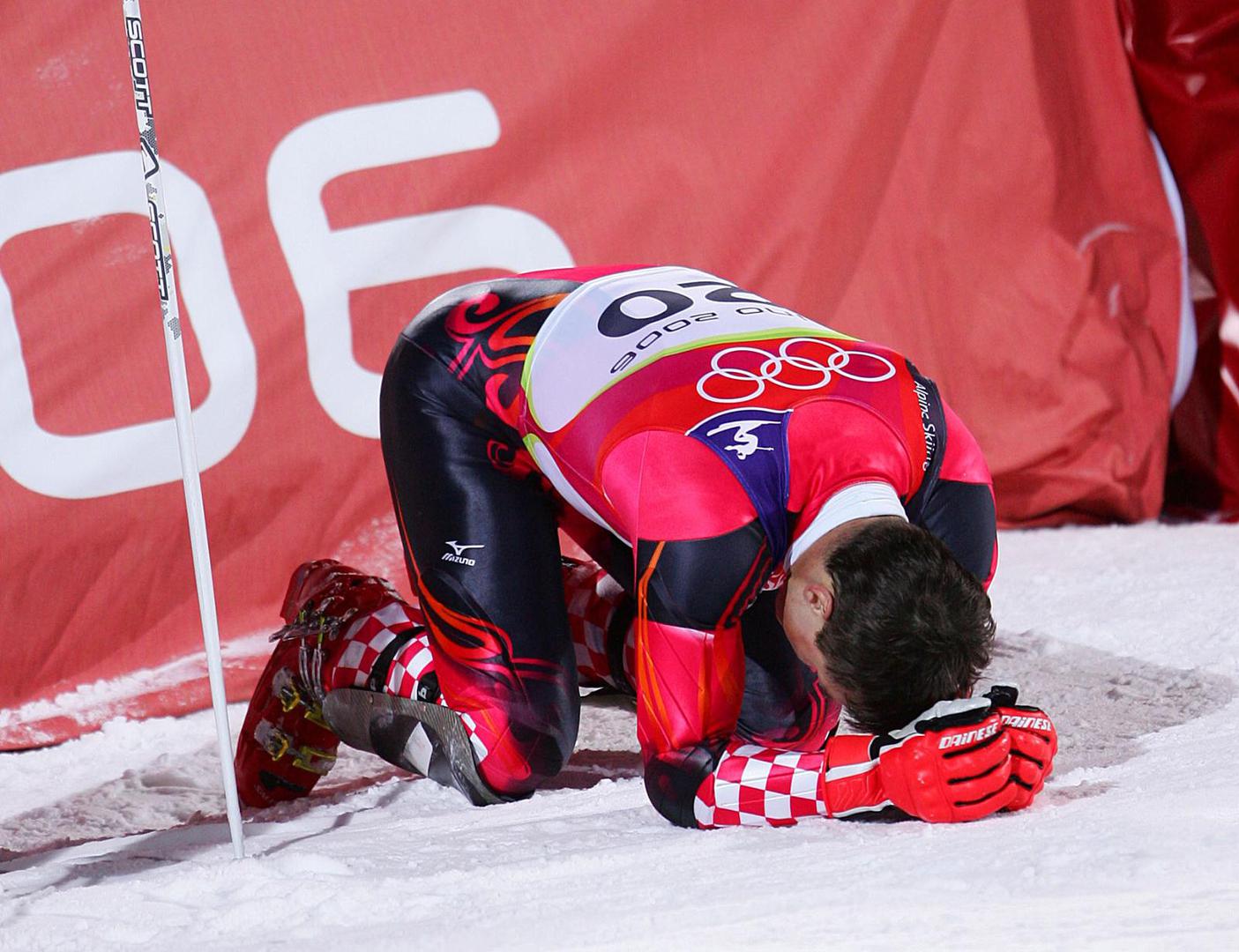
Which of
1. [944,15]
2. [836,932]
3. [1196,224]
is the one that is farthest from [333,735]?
[1196,224]

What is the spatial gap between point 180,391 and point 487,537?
511mm

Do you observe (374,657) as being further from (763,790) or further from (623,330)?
(763,790)

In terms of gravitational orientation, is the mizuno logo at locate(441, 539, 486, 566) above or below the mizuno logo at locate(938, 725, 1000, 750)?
above

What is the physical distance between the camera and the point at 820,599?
1468 mm

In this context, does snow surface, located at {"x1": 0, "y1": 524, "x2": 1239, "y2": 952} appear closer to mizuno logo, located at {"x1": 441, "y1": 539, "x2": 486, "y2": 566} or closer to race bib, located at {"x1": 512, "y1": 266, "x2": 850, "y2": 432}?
mizuno logo, located at {"x1": 441, "y1": 539, "x2": 486, "y2": 566}

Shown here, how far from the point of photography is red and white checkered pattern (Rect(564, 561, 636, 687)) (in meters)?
2.07

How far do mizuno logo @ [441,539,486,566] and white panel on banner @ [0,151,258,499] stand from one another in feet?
3.27

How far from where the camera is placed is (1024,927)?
3.63 ft

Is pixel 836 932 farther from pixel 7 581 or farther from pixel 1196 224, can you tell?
pixel 1196 224

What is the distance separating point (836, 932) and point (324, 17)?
219cm

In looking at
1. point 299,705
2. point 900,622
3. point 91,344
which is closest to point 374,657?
point 299,705

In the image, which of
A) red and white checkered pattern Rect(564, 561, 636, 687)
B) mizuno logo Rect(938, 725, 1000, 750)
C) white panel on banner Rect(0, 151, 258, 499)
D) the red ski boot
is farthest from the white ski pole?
white panel on banner Rect(0, 151, 258, 499)

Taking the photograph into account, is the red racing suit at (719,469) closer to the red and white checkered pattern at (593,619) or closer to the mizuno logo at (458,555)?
the mizuno logo at (458,555)

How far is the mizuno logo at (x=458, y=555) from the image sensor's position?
6.23 ft
